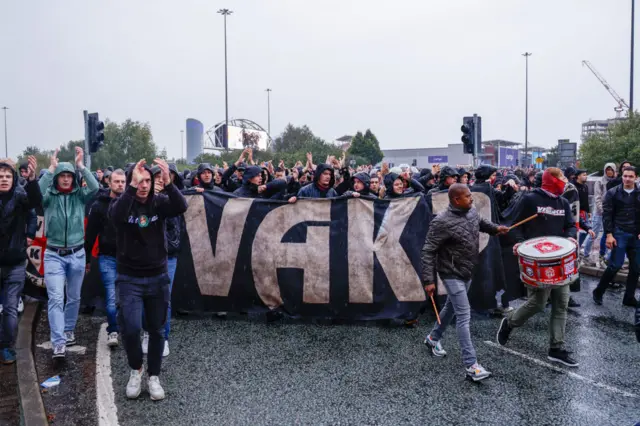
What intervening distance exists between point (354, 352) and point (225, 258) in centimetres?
222

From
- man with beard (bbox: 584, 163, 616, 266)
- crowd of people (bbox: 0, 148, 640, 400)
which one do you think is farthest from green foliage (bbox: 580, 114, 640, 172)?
crowd of people (bbox: 0, 148, 640, 400)

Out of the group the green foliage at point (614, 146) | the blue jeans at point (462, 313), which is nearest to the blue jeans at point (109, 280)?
the blue jeans at point (462, 313)

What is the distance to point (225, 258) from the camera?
6.90 meters

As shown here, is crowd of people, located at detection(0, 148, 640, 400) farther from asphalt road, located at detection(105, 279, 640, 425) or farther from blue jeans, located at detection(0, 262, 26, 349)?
asphalt road, located at detection(105, 279, 640, 425)

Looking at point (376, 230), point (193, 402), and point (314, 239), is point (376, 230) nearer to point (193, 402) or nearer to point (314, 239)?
point (314, 239)

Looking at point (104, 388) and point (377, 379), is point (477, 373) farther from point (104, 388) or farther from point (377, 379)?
point (104, 388)

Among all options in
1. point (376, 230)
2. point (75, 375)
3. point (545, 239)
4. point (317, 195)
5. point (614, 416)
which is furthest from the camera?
point (317, 195)

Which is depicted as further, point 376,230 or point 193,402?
point 376,230

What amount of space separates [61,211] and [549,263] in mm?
4748

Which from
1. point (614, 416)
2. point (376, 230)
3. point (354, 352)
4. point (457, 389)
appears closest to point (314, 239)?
point (376, 230)

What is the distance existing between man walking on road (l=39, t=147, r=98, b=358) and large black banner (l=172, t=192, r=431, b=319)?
5.24ft

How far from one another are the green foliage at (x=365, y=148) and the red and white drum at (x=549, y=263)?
67.0 meters

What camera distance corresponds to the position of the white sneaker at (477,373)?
15.4 feet

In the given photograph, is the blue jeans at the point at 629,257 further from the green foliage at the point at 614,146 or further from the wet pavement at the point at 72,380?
the green foliage at the point at 614,146
